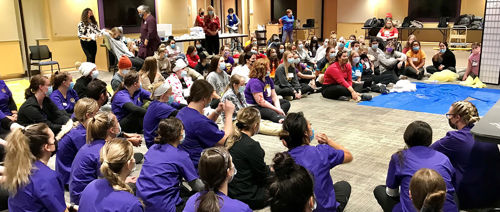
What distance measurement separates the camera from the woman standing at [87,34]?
10.8m

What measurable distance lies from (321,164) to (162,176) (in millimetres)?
1045

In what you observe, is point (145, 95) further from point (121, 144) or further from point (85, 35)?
point (85, 35)

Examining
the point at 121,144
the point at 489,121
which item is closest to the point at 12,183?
the point at 121,144

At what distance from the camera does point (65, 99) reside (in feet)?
18.5

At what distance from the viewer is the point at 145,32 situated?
31.7 ft

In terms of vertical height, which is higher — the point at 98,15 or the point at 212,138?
the point at 98,15

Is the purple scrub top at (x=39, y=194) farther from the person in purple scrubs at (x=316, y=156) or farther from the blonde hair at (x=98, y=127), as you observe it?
the person in purple scrubs at (x=316, y=156)

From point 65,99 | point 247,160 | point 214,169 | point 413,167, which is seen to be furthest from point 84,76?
point 413,167

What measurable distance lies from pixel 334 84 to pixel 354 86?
631 mm

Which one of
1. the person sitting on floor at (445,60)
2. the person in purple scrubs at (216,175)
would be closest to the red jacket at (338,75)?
the person sitting on floor at (445,60)

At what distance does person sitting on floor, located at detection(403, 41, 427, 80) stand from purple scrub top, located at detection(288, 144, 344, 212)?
25.1ft

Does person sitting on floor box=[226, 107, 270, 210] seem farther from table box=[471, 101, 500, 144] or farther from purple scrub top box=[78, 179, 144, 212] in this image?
table box=[471, 101, 500, 144]

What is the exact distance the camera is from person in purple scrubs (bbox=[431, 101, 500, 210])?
10.9 ft

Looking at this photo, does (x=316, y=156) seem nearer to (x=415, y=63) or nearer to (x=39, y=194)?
(x=39, y=194)
